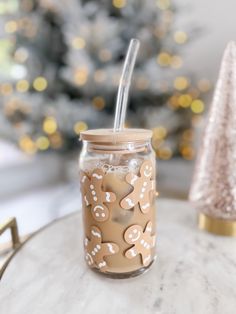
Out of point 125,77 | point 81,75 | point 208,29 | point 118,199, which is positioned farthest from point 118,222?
point 208,29

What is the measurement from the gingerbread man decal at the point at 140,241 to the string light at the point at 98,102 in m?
1.21

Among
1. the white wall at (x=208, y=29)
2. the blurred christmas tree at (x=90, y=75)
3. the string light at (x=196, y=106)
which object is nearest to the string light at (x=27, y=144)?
the blurred christmas tree at (x=90, y=75)

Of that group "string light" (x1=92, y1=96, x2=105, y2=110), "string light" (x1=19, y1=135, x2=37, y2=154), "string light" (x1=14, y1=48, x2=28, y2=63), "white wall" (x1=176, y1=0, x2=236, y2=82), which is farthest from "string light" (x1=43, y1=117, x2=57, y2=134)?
"white wall" (x1=176, y1=0, x2=236, y2=82)

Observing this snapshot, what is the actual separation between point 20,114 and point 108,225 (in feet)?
4.60

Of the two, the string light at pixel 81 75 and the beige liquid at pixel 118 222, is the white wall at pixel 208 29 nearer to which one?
the string light at pixel 81 75

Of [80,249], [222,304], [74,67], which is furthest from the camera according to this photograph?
[74,67]

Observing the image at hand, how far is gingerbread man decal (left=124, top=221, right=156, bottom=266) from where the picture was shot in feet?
1.30

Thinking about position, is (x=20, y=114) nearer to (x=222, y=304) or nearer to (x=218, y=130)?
(x=218, y=130)

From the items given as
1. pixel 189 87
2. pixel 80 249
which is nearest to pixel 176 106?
pixel 189 87

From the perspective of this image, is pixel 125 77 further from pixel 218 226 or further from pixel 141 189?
pixel 218 226

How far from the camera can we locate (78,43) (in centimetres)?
141

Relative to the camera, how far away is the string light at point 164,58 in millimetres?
A: 1497

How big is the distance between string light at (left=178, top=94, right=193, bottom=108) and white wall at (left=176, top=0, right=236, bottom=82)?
1.14 feet

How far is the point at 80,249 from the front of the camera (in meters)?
0.50
